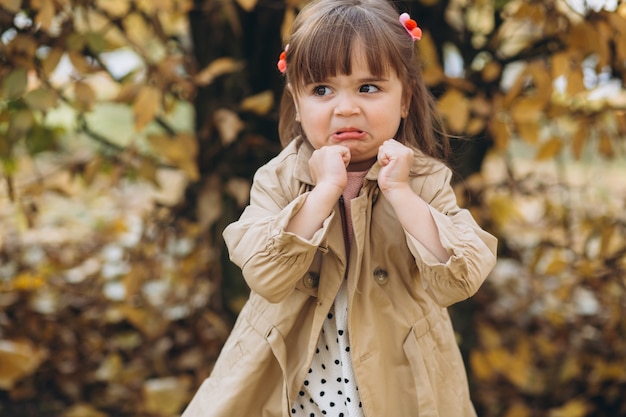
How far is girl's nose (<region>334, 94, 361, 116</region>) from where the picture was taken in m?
1.80

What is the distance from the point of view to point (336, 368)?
6.36 feet

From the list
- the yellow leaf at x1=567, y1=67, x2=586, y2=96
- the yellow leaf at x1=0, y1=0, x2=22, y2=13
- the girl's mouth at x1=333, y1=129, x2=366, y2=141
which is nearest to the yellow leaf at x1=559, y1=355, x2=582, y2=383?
the yellow leaf at x1=567, y1=67, x2=586, y2=96

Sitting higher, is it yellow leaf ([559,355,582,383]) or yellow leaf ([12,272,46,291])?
yellow leaf ([12,272,46,291])

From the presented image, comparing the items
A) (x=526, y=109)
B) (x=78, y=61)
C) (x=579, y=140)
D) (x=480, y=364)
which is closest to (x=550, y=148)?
(x=579, y=140)

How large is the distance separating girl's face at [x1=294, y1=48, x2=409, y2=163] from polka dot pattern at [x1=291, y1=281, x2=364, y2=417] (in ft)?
1.11

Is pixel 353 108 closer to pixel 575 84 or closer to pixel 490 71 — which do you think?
pixel 575 84

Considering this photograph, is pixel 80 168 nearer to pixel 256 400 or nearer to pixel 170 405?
pixel 170 405

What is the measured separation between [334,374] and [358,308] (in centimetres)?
18

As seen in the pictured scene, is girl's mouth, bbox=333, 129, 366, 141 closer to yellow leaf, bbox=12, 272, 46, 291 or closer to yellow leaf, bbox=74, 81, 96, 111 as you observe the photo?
yellow leaf, bbox=74, 81, 96, 111

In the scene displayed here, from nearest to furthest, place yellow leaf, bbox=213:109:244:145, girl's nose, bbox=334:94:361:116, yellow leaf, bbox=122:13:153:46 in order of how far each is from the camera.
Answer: girl's nose, bbox=334:94:361:116 → yellow leaf, bbox=213:109:244:145 → yellow leaf, bbox=122:13:153:46

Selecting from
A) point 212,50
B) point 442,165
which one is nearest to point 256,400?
point 442,165

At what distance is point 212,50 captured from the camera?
3207 millimetres

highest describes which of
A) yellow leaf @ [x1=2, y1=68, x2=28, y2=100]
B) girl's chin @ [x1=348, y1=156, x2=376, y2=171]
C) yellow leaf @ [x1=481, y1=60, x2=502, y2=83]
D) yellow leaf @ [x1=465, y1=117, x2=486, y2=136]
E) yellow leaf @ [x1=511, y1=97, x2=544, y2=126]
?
yellow leaf @ [x1=2, y1=68, x2=28, y2=100]

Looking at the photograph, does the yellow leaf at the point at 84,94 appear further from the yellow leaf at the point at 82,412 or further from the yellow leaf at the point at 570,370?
the yellow leaf at the point at 570,370
